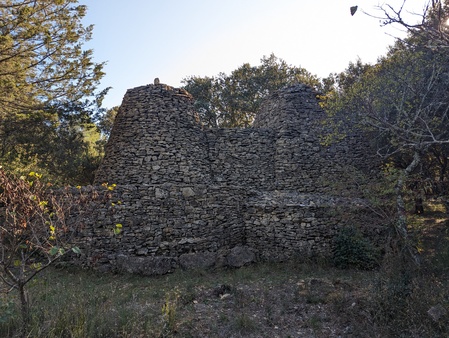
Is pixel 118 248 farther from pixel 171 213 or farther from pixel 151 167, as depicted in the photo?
pixel 151 167

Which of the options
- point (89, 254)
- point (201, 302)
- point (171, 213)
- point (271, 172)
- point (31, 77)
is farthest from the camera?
point (271, 172)

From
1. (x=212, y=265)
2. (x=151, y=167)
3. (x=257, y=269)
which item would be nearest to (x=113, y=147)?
(x=151, y=167)

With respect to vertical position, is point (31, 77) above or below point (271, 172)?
above

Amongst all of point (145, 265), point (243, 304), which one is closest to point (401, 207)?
point (243, 304)

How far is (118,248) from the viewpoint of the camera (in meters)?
8.34

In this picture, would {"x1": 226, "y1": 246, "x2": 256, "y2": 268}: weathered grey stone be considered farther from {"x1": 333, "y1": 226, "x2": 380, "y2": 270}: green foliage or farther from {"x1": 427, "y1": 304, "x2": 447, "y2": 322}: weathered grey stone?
{"x1": 427, "y1": 304, "x2": 447, "y2": 322}: weathered grey stone

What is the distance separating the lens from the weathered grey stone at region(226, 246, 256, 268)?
840 cm

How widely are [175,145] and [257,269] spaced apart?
557 cm

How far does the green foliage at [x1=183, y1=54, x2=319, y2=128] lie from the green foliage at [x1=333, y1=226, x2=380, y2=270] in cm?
1529

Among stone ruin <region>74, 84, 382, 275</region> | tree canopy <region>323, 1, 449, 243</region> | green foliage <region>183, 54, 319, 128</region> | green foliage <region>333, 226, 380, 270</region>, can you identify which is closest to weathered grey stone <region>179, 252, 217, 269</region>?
stone ruin <region>74, 84, 382, 275</region>

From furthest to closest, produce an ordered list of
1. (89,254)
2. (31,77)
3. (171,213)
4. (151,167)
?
(151,167) → (31,77) → (171,213) → (89,254)

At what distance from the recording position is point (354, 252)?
823cm

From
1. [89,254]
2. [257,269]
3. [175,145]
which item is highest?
[175,145]

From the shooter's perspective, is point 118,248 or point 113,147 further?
point 113,147
